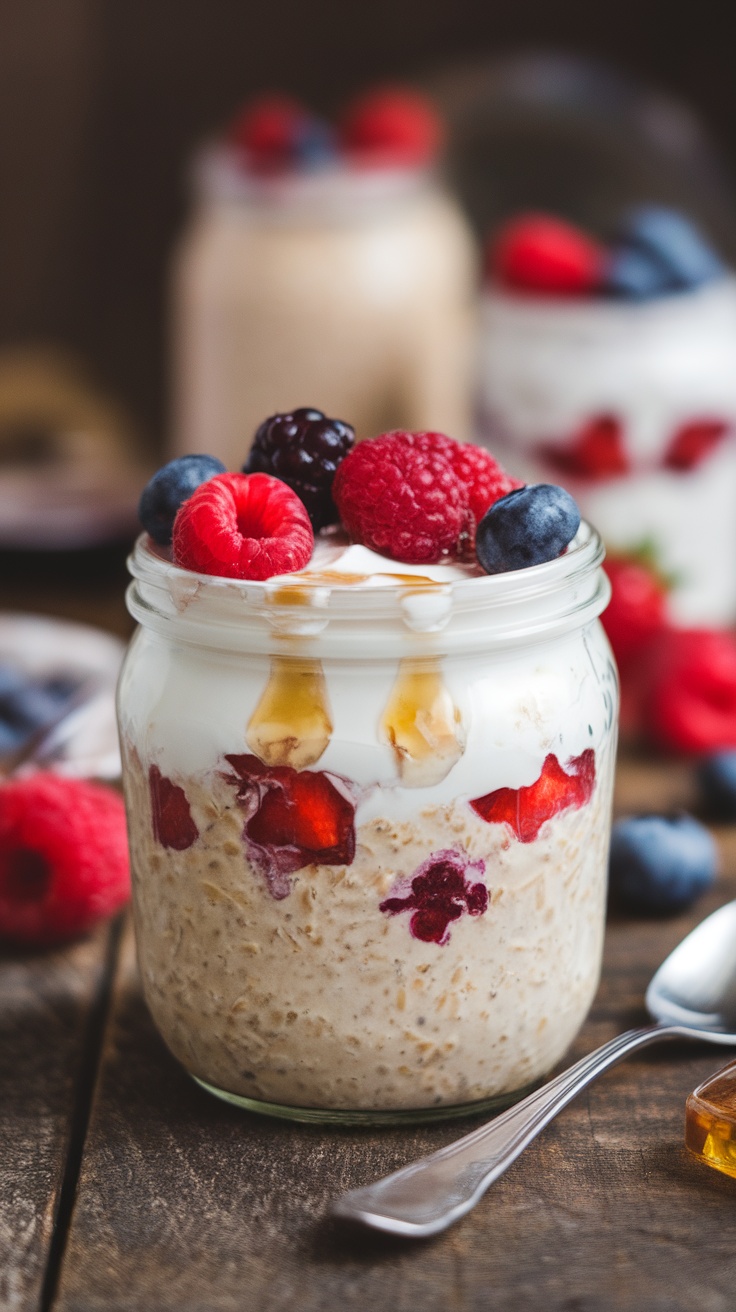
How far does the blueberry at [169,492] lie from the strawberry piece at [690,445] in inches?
34.7

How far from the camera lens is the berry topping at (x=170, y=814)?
0.76 m

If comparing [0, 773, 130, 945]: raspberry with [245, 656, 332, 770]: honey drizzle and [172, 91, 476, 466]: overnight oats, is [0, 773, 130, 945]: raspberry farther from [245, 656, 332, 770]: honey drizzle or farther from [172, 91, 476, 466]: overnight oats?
[172, 91, 476, 466]: overnight oats

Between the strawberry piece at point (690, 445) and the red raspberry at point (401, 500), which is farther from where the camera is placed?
the strawberry piece at point (690, 445)

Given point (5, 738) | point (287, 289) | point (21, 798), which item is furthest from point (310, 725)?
point (287, 289)

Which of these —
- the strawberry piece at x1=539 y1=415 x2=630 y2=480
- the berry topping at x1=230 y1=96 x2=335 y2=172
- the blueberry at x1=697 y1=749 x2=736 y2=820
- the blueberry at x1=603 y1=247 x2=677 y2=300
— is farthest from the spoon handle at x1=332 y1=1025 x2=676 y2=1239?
the berry topping at x1=230 y1=96 x2=335 y2=172

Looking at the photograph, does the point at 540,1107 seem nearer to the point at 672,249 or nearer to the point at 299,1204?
the point at 299,1204

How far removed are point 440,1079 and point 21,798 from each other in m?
0.37

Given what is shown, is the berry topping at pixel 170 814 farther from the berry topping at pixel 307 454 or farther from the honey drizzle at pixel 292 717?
the berry topping at pixel 307 454

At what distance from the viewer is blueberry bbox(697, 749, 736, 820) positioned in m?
1.23

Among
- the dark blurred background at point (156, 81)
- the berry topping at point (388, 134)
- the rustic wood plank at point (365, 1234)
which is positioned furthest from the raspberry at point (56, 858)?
the dark blurred background at point (156, 81)

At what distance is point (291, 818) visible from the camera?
2.38ft

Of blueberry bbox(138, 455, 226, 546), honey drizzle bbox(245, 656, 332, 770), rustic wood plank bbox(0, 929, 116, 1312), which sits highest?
blueberry bbox(138, 455, 226, 546)

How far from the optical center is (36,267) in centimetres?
271

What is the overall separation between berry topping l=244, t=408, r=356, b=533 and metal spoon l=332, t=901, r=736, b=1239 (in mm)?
337
